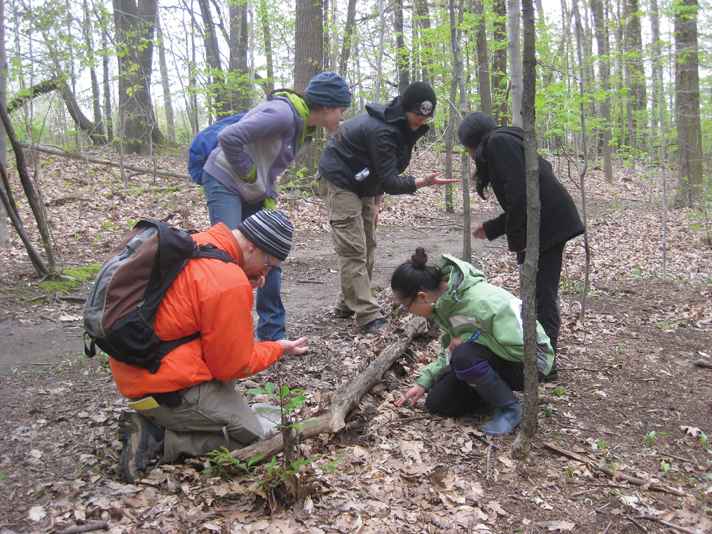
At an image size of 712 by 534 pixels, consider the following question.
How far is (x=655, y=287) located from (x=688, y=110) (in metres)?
8.21

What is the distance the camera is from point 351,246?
4.44 m

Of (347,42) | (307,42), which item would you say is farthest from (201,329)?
(347,42)

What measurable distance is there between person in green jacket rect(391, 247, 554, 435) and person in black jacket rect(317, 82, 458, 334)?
126cm

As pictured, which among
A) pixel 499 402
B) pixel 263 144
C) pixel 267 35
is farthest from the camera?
pixel 267 35

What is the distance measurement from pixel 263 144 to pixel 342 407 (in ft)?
6.47

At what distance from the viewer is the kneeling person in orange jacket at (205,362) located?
2283 mm

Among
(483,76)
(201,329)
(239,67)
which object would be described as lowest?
(201,329)

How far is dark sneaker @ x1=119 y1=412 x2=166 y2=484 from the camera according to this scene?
2.40m

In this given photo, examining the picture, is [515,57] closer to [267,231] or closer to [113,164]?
[267,231]

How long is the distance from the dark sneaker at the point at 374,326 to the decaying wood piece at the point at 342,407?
294 millimetres

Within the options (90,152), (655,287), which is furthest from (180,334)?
(90,152)

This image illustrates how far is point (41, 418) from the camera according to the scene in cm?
297

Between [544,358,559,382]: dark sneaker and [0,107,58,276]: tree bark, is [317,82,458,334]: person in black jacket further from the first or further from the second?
[0,107,58,276]: tree bark

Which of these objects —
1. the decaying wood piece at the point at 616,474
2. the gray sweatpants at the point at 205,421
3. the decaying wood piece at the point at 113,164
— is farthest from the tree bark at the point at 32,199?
the decaying wood piece at the point at 113,164
